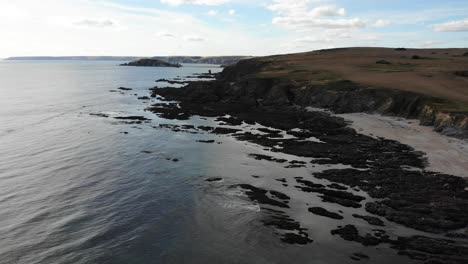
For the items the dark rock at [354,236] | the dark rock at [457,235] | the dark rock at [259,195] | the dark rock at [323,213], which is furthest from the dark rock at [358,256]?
the dark rock at [259,195]

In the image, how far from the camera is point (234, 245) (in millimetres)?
25500

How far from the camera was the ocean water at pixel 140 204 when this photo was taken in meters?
24.5

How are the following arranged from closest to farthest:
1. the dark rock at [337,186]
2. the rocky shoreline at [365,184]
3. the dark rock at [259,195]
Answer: the rocky shoreline at [365,184]
the dark rock at [259,195]
the dark rock at [337,186]

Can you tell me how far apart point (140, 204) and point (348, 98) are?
2164 inches

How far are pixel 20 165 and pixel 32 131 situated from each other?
70.4 feet

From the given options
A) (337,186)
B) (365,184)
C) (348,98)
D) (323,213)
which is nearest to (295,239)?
(323,213)

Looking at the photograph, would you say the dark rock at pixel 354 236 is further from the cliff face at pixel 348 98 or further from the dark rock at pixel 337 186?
the cliff face at pixel 348 98

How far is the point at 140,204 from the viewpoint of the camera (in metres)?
32.6

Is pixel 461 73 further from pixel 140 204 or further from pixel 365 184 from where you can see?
pixel 140 204

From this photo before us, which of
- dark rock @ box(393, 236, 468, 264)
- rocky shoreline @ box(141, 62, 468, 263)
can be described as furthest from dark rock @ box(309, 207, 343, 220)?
dark rock @ box(393, 236, 468, 264)

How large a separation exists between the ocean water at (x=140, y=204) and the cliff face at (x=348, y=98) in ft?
86.3

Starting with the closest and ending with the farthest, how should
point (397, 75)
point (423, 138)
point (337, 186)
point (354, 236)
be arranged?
1. point (354, 236)
2. point (337, 186)
3. point (423, 138)
4. point (397, 75)

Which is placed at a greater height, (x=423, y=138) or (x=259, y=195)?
(x=423, y=138)

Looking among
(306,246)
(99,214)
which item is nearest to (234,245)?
(306,246)
